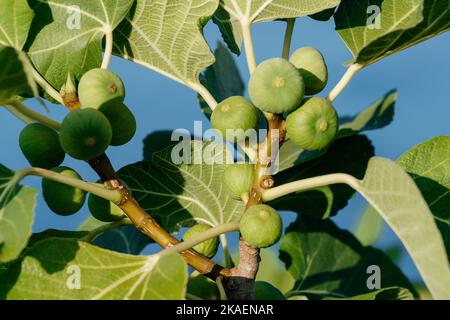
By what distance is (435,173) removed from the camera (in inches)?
58.0

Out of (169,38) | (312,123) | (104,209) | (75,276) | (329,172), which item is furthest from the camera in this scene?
(329,172)

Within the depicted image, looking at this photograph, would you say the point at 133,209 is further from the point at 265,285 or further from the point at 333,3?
the point at 333,3

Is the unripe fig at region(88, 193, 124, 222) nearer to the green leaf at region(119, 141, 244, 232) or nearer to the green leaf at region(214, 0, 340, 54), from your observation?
the green leaf at region(119, 141, 244, 232)

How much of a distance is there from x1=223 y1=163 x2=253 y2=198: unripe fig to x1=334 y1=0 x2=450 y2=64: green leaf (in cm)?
30

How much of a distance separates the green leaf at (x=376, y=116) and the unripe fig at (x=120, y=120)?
74cm

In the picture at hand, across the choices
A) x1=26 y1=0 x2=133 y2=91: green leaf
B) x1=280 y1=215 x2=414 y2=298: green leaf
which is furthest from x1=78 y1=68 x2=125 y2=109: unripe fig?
x1=280 y1=215 x2=414 y2=298: green leaf

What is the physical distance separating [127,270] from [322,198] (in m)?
0.74

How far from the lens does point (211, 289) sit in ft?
4.68

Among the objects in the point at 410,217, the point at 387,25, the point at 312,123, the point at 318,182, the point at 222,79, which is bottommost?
the point at 410,217

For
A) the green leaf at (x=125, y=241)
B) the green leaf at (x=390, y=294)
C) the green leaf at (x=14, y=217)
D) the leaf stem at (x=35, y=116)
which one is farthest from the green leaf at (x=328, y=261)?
the green leaf at (x=14, y=217)

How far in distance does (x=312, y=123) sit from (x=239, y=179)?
17cm

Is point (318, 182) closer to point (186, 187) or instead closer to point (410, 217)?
point (410, 217)

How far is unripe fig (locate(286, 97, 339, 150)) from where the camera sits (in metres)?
1.29

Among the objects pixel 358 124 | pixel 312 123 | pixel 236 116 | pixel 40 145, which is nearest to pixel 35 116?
pixel 40 145
